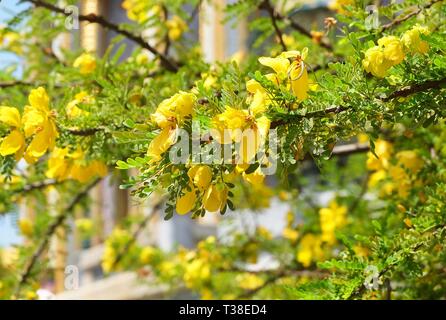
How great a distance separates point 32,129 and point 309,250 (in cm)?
135

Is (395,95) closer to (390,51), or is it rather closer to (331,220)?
(390,51)

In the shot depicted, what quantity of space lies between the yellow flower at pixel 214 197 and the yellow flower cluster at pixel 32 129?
314mm

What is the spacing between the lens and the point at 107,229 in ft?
21.3

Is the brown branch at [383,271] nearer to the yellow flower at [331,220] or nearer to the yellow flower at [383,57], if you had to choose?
the yellow flower at [383,57]

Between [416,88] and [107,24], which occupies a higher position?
[107,24]

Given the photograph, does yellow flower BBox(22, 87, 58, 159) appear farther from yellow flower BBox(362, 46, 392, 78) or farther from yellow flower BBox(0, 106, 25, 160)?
yellow flower BBox(362, 46, 392, 78)

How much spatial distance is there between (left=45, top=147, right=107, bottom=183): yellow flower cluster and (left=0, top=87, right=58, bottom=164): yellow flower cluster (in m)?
0.16

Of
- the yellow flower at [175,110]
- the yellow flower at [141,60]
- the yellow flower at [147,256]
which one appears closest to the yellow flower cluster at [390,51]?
the yellow flower at [175,110]

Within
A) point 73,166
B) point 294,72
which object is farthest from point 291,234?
point 294,72

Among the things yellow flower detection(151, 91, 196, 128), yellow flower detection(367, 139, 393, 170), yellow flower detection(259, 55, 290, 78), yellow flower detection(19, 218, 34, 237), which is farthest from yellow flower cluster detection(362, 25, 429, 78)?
yellow flower detection(19, 218, 34, 237)

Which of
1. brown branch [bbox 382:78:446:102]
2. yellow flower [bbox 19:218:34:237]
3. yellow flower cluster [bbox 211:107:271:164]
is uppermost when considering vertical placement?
yellow flower [bbox 19:218:34:237]

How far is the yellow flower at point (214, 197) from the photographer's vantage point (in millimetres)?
968

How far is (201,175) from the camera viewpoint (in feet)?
3.10

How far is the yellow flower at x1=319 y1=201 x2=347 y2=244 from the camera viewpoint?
2.20 m
